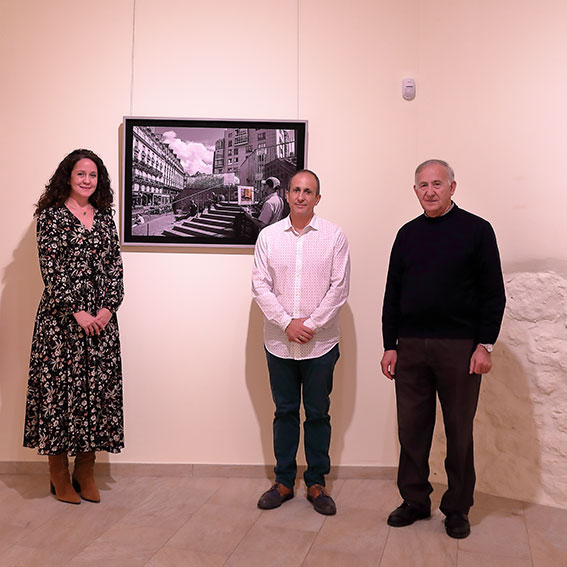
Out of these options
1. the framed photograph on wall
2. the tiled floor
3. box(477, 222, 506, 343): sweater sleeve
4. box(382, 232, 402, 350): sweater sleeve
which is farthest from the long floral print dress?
box(477, 222, 506, 343): sweater sleeve

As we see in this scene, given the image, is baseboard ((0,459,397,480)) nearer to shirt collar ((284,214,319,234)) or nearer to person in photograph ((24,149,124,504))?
person in photograph ((24,149,124,504))

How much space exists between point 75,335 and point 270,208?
124 centimetres

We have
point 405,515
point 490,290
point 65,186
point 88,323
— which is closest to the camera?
point 490,290

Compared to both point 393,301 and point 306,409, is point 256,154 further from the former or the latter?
point 306,409

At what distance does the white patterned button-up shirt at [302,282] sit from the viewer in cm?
303

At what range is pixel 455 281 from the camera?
105 inches

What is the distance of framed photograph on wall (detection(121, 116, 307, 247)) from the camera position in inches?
136

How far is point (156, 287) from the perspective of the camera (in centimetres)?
353

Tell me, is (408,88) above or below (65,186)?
above

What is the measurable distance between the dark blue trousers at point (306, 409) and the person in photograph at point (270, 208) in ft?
2.59

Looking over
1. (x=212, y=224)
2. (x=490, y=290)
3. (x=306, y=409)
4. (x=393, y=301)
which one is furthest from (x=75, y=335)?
(x=490, y=290)

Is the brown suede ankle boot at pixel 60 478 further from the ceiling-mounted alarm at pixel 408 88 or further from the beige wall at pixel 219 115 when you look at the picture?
the ceiling-mounted alarm at pixel 408 88

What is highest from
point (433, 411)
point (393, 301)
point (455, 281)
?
point (455, 281)

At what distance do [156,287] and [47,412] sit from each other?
0.91m
